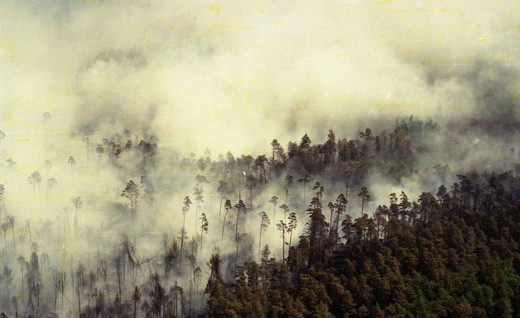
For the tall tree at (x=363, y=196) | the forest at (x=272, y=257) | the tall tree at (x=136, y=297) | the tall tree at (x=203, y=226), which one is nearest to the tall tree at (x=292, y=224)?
the forest at (x=272, y=257)

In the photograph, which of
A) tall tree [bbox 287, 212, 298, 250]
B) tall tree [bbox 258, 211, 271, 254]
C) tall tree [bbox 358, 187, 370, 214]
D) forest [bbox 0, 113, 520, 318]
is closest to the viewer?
forest [bbox 0, 113, 520, 318]

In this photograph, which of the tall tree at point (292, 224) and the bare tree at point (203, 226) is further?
the bare tree at point (203, 226)

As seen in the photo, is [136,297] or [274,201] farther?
[274,201]

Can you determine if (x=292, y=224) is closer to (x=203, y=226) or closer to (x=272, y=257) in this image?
(x=272, y=257)

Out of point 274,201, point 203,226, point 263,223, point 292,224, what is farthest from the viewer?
point 274,201

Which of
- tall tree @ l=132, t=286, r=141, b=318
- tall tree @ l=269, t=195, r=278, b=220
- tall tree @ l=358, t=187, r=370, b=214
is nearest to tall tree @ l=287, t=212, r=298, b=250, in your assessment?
tall tree @ l=269, t=195, r=278, b=220

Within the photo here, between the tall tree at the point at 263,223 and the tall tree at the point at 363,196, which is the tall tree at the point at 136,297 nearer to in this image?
the tall tree at the point at 263,223

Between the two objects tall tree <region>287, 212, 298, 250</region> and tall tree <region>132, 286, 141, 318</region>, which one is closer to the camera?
tall tree <region>132, 286, 141, 318</region>

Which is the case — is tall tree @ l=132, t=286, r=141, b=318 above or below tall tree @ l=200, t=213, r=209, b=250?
below

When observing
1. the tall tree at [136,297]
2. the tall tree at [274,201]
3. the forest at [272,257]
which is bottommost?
the tall tree at [136,297]

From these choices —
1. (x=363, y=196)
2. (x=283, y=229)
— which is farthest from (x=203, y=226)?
(x=363, y=196)

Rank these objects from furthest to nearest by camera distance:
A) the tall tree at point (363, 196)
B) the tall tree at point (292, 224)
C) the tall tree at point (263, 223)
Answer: the tall tree at point (363, 196) < the tall tree at point (263, 223) < the tall tree at point (292, 224)

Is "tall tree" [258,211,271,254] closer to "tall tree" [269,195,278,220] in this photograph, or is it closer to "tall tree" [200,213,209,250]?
"tall tree" [269,195,278,220]
